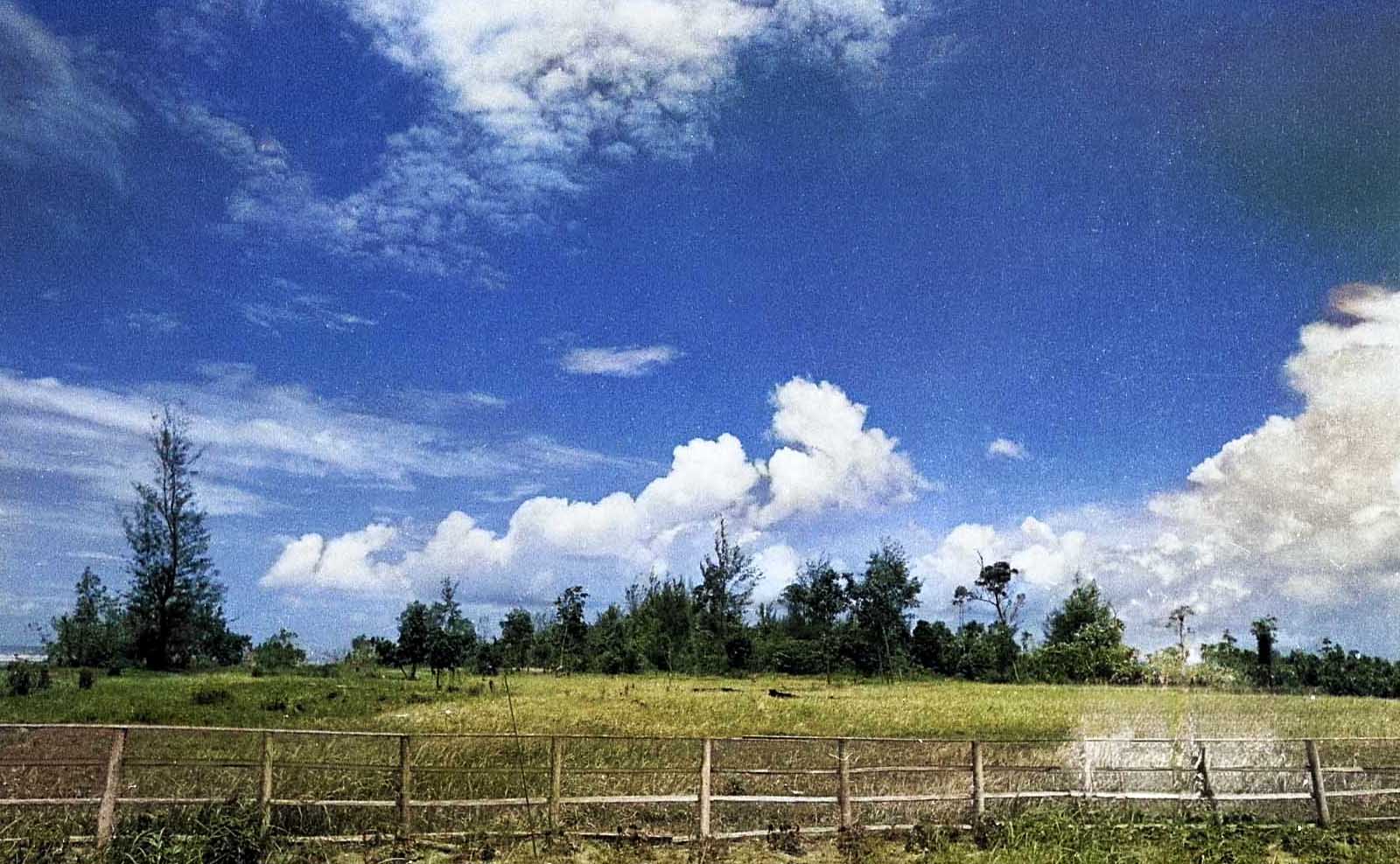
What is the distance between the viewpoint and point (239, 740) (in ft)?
70.9

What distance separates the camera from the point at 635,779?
17578 millimetres

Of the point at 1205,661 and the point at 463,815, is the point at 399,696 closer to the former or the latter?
the point at 463,815

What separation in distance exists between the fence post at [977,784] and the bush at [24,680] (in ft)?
100

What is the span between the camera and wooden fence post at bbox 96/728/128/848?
11.1 metres

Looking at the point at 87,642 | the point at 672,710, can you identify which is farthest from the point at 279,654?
the point at 672,710

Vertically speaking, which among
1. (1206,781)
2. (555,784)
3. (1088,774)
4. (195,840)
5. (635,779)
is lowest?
(635,779)

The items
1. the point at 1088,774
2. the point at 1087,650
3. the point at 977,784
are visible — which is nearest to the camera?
the point at 977,784

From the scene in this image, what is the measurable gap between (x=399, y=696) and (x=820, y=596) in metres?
51.2

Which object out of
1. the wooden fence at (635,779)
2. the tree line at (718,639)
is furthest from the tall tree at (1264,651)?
the wooden fence at (635,779)

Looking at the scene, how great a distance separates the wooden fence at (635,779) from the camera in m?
12.4

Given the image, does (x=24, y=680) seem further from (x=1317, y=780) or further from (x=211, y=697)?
(x=1317, y=780)

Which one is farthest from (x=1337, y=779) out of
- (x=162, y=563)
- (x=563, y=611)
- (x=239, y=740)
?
(x=563, y=611)

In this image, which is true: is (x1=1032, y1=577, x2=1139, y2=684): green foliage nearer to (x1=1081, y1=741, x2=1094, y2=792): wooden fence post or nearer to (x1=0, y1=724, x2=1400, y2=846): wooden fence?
(x1=0, y1=724, x2=1400, y2=846): wooden fence

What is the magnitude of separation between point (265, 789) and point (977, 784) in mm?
9743
